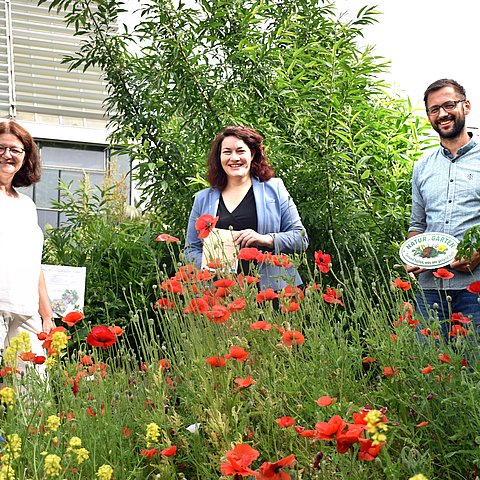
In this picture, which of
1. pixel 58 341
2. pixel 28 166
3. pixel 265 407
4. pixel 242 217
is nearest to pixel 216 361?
pixel 265 407

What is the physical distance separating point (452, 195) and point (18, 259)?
183 centimetres

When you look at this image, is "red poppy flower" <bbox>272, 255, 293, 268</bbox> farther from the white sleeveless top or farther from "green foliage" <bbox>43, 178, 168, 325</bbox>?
"green foliage" <bbox>43, 178, 168, 325</bbox>

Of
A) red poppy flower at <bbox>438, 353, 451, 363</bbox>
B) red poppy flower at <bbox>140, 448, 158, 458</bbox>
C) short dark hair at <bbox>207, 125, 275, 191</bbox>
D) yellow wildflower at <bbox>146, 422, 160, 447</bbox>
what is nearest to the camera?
yellow wildflower at <bbox>146, 422, 160, 447</bbox>

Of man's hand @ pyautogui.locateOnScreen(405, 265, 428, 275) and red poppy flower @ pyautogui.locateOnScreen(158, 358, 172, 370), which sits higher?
man's hand @ pyautogui.locateOnScreen(405, 265, 428, 275)

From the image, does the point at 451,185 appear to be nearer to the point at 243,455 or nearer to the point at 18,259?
the point at 18,259

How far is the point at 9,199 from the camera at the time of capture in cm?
330

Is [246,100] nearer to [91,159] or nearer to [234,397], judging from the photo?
[234,397]

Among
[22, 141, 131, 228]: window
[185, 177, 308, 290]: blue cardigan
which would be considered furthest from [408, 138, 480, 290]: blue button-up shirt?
[22, 141, 131, 228]: window

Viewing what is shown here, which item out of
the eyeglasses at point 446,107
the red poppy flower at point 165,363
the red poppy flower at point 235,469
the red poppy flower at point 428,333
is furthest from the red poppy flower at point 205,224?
the red poppy flower at point 235,469

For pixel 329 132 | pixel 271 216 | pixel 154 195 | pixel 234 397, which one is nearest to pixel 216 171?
pixel 271 216

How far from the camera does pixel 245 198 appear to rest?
3.47m

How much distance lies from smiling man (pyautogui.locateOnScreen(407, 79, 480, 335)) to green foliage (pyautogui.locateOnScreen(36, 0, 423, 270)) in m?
0.77

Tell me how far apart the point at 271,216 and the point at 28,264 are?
3.50ft

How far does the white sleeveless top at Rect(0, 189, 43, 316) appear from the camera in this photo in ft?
10.3
